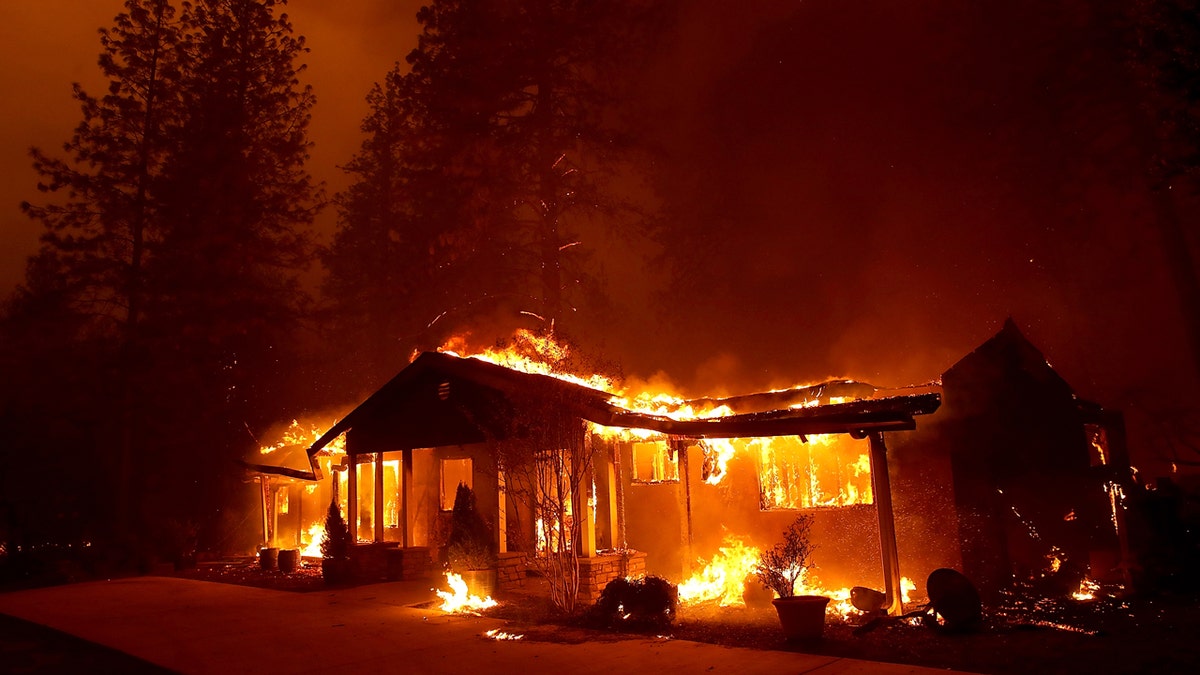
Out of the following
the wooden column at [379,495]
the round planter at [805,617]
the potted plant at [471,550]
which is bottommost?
the round planter at [805,617]

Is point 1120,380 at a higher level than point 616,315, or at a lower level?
lower

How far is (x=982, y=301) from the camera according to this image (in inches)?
828

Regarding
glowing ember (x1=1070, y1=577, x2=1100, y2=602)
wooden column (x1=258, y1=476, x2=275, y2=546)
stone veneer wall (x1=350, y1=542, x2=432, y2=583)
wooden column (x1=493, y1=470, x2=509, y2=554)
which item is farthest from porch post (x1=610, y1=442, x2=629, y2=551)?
wooden column (x1=258, y1=476, x2=275, y2=546)

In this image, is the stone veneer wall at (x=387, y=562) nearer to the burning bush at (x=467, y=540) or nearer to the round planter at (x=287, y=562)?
the burning bush at (x=467, y=540)

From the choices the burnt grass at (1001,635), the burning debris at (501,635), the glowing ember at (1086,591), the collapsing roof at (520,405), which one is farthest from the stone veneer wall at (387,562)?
the glowing ember at (1086,591)

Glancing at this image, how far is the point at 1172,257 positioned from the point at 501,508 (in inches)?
689

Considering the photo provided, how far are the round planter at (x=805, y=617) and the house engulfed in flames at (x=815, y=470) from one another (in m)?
1.37

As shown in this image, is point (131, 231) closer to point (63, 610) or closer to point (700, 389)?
point (63, 610)

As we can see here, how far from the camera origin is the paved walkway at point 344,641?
820 centimetres

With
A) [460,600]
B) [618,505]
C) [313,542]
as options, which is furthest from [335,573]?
[313,542]

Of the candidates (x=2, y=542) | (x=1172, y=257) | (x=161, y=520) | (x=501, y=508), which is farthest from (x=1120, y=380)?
(x=2, y=542)

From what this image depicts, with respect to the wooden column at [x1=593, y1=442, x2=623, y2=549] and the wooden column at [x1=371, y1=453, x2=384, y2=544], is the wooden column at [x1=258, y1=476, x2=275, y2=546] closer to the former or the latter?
the wooden column at [x1=371, y1=453, x2=384, y2=544]

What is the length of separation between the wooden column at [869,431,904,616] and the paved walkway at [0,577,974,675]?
81.8 inches

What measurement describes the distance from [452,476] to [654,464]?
21.6 feet
